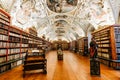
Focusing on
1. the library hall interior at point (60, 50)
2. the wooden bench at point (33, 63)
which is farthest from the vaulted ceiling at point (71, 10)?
the wooden bench at point (33, 63)

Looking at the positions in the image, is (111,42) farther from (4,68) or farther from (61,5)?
(61,5)

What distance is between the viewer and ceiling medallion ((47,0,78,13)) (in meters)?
10.9

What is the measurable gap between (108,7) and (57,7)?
531 cm

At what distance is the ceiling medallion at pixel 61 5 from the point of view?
10930mm


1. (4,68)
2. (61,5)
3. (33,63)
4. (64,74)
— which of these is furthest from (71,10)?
(4,68)

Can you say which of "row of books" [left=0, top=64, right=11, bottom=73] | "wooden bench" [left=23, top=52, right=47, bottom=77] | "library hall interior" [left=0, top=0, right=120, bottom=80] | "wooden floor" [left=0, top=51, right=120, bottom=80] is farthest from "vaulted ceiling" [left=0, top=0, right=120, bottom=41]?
"wooden floor" [left=0, top=51, right=120, bottom=80]

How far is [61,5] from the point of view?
11539mm

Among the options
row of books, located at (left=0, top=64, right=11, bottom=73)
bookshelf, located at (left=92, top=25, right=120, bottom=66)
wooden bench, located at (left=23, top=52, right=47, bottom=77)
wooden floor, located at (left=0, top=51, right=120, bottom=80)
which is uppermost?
bookshelf, located at (left=92, top=25, right=120, bottom=66)

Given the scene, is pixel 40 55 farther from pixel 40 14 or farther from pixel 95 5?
pixel 40 14

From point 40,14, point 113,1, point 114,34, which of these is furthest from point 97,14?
point 40,14

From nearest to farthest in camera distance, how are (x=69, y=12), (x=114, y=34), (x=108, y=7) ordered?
(x=114, y=34) < (x=108, y=7) < (x=69, y=12)

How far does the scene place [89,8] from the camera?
10.9 meters

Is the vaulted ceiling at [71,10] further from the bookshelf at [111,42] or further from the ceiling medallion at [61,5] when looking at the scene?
the bookshelf at [111,42]

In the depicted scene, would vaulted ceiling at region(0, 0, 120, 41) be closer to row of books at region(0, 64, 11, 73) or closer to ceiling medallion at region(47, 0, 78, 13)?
ceiling medallion at region(47, 0, 78, 13)
